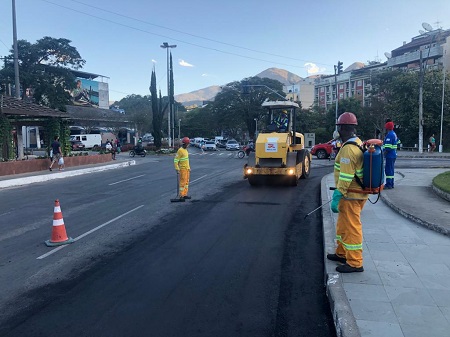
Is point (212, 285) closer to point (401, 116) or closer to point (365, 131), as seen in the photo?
point (401, 116)

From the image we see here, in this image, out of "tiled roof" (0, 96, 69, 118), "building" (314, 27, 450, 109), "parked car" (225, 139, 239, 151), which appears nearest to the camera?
"tiled roof" (0, 96, 69, 118)

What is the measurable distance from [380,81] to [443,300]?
5700 cm

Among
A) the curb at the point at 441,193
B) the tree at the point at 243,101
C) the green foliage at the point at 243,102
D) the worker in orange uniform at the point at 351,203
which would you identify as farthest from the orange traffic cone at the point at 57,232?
the tree at the point at 243,101

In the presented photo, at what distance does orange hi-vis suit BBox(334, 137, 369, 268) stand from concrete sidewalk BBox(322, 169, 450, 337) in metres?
0.30

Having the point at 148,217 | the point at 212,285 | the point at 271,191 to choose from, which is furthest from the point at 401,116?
the point at 212,285

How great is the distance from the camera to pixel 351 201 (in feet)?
16.7

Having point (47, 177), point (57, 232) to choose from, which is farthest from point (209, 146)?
point (57, 232)

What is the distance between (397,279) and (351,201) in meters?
1.12

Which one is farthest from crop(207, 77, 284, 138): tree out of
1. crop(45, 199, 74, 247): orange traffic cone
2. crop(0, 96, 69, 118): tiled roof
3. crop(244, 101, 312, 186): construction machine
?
crop(45, 199, 74, 247): orange traffic cone

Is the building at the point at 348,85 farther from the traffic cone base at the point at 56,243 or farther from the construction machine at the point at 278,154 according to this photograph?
the traffic cone base at the point at 56,243

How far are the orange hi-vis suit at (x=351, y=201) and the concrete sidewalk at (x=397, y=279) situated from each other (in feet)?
0.98

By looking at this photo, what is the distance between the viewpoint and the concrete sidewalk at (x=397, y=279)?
12.2ft

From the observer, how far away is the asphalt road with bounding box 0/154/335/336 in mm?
4090

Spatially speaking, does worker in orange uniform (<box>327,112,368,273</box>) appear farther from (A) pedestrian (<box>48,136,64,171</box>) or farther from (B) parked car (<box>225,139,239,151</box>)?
(B) parked car (<box>225,139,239,151</box>)
